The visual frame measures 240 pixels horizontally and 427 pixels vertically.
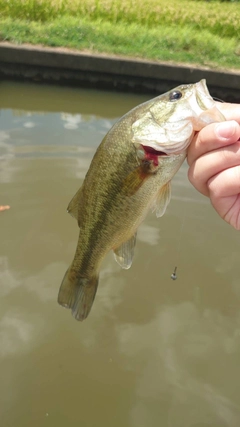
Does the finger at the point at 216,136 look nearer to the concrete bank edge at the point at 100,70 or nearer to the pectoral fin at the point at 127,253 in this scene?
the pectoral fin at the point at 127,253

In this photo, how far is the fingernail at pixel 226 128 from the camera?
51.7 inches

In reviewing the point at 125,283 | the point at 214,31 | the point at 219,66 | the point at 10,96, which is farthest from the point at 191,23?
the point at 125,283

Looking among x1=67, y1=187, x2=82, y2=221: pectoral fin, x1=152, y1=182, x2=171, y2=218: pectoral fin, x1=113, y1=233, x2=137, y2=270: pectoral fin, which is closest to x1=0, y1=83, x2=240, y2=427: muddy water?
x1=113, y1=233, x2=137, y2=270: pectoral fin

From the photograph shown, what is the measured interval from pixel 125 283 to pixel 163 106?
205 cm

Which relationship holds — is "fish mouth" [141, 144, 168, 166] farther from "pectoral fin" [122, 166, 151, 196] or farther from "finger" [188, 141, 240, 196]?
"finger" [188, 141, 240, 196]

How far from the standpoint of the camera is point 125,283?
3.29 metres

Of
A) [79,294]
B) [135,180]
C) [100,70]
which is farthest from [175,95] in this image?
[100,70]

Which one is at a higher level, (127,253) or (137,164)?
(137,164)

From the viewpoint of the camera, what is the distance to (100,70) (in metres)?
6.94

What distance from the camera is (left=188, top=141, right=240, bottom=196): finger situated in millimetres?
1394

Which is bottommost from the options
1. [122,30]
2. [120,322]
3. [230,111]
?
[120,322]

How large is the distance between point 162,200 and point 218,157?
312mm

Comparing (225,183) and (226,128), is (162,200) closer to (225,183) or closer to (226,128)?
(225,183)

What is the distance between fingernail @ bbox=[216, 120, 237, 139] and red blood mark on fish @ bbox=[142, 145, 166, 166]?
23 centimetres
